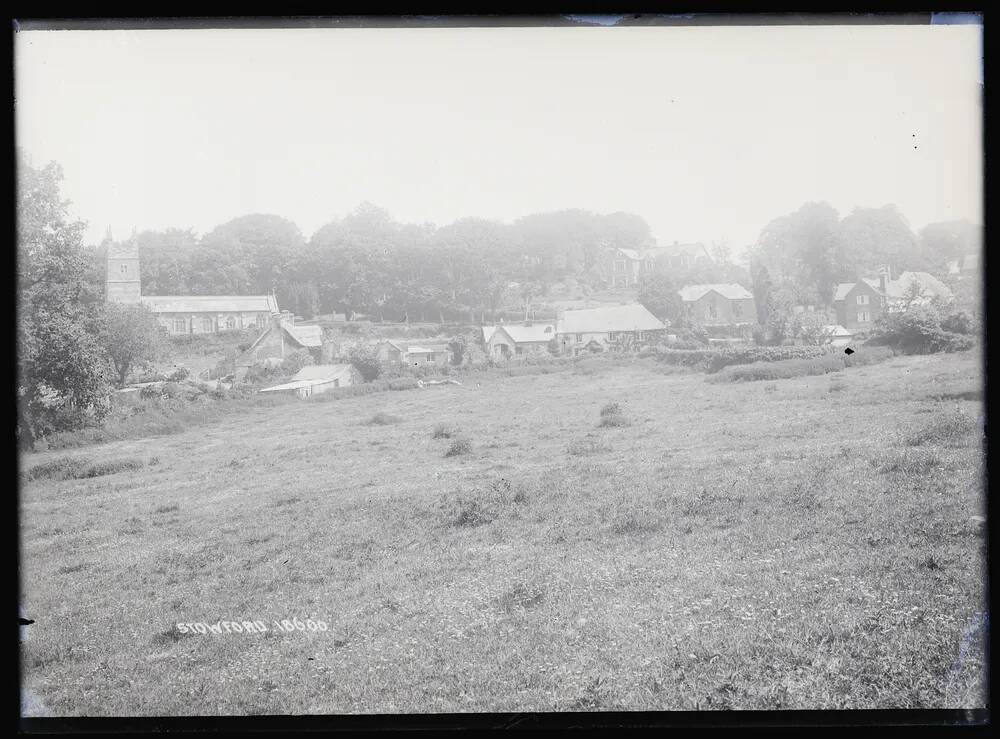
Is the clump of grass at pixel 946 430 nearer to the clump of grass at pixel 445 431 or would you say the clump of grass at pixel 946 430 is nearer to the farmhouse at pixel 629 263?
the farmhouse at pixel 629 263

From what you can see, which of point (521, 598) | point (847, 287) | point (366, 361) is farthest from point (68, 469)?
point (847, 287)

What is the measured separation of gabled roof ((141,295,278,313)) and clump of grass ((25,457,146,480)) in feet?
3.18

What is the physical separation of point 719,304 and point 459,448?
193 centimetres

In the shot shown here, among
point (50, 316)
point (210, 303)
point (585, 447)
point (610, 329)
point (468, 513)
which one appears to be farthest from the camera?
point (610, 329)

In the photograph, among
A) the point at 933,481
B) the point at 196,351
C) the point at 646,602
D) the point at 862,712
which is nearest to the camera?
the point at 862,712

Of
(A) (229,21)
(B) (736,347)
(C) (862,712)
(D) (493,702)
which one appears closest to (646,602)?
(D) (493,702)

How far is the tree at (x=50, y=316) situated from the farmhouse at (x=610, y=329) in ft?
9.56

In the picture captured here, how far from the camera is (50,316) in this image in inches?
123

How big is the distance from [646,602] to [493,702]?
95 centimetres

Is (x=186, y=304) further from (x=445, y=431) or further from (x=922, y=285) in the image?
(x=922, y=285)

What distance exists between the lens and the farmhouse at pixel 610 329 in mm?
3713

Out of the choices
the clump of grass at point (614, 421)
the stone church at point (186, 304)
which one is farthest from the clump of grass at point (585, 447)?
the stone church at point (186, 304)

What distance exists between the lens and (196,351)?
11.4ft

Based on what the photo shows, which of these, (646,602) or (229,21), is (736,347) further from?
(229,21)
